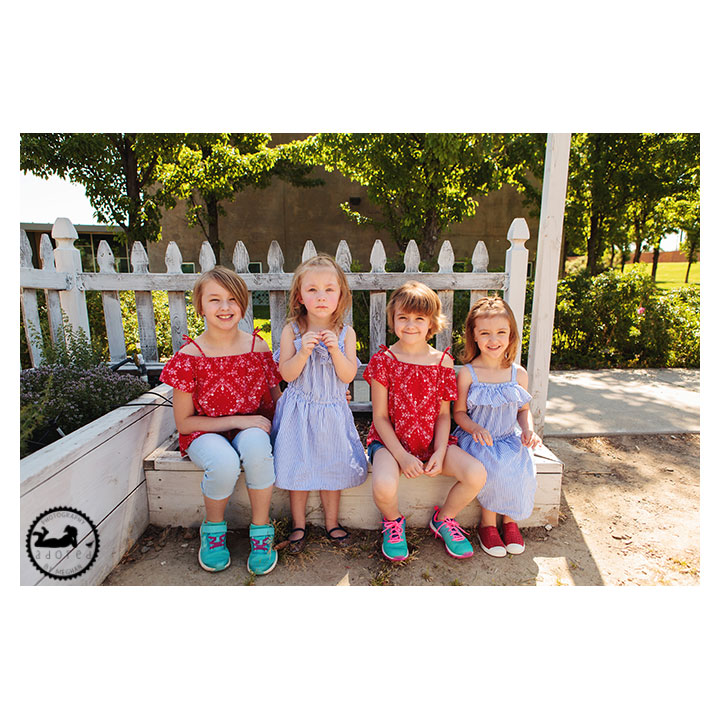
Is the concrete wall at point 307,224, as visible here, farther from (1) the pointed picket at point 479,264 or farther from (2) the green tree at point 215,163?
(1) the pointed picket at point 479,264

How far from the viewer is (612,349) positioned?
5754 millimetres

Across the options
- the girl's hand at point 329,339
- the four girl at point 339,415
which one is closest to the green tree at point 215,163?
the four girl at point 339,415

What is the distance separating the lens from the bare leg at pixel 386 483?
2016 mm

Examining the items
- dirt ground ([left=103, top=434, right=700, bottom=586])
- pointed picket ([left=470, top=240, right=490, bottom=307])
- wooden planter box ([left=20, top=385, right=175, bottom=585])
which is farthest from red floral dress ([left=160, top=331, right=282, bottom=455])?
pointed picket ([left=470, top=240, right=490, bottom=307])

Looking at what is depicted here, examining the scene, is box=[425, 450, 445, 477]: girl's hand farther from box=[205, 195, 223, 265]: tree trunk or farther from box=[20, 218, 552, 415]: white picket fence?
box=[205, 195, 223, 265]: tree trunk

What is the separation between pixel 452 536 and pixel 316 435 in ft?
2.75

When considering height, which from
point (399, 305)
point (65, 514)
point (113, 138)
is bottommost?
point (65, 514)

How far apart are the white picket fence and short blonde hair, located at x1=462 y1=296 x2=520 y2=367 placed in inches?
23.5

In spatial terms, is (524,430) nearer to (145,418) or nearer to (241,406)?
(241,406)

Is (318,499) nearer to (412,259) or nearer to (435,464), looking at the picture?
(435,464)

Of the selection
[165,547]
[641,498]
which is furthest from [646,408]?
[165,547]

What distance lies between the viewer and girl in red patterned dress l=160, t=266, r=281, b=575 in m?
2.00

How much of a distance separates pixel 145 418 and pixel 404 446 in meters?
1.38

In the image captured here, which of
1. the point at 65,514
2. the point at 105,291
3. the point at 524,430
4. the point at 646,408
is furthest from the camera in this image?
the point at 646,408
